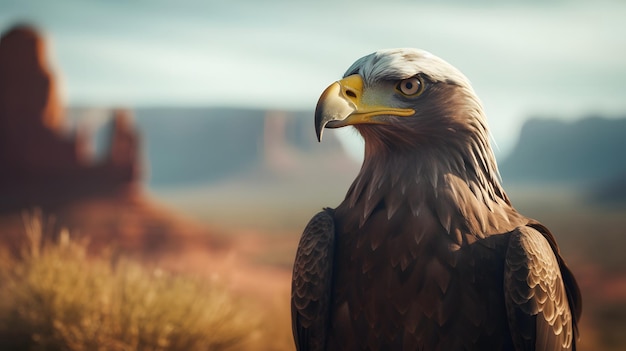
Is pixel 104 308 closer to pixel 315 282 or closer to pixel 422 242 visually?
pixel 315 282

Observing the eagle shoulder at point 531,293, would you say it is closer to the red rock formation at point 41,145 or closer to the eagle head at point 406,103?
the eagle head at point 406,103

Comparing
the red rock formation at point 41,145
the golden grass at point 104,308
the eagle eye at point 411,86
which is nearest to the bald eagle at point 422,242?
the eagle eye at point 411,86

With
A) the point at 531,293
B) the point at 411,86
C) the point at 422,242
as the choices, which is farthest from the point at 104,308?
the point at 531,293

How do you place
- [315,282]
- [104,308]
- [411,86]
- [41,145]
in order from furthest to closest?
[41,145] → [104,308] → [315,282] → [411,86]

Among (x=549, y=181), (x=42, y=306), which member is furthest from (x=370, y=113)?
(x=549, y=181)

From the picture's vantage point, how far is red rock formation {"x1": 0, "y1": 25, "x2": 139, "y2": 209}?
43000 mm

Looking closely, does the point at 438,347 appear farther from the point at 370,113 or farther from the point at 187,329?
the point at 187,329

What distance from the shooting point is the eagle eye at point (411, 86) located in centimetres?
291

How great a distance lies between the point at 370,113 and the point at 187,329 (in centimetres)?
757

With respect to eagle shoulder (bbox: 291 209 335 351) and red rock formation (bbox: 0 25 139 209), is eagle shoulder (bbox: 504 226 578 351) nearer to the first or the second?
eagle shoulder (bbox: 291 209 335 351)

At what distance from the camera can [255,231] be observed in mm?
66438

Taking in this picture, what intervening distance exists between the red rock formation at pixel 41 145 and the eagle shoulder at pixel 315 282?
41.5 meters

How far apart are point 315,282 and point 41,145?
145 ft

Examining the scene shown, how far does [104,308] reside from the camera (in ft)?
27.5
